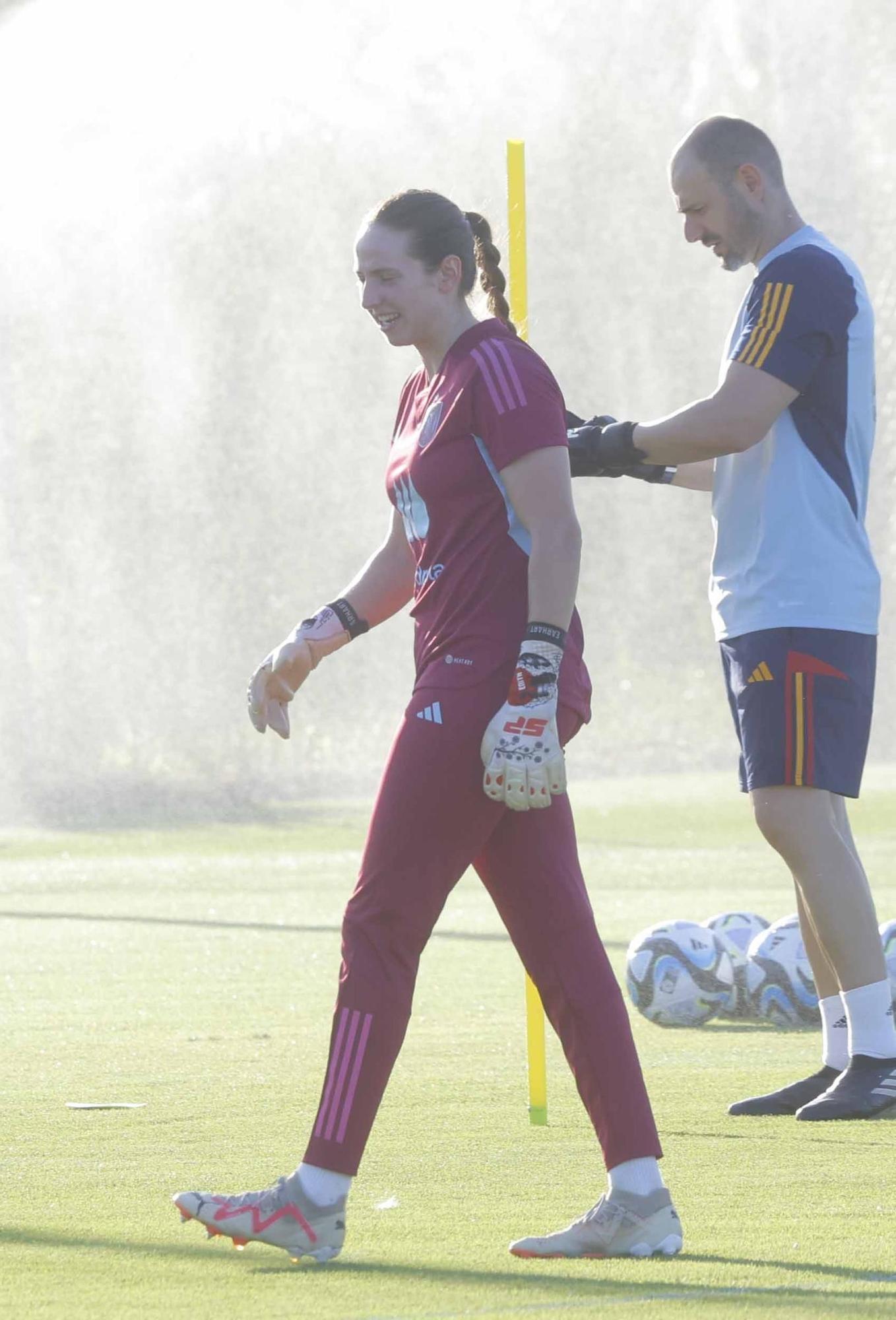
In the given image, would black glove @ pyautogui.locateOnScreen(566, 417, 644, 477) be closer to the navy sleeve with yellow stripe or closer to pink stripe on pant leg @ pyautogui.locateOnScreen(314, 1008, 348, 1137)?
the navy sleeve with yellow stripe

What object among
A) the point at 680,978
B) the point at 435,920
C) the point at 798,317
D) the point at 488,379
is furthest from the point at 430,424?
the point at 680,978

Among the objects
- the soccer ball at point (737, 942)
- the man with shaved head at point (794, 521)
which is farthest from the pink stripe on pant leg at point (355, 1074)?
the soccer ball at point (737, 942)

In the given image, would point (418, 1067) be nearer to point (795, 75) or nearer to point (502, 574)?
point (502, 574)

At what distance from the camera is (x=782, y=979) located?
5738 millimetres

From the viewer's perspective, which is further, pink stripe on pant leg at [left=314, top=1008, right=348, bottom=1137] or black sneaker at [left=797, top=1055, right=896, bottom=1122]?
black sneaker at [left=797, top=1055, right=896, bottom=1122]

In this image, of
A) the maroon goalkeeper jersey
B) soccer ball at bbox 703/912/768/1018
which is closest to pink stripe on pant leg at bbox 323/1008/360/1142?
the maroon goalkeeper jersey

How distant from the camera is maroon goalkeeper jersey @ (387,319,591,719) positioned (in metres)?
2.97

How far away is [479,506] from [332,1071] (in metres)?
0.78

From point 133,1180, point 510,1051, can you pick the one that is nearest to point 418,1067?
point 510,1051

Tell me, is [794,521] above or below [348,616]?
above

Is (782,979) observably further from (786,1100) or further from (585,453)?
(585,453)

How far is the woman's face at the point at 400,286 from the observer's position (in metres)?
3.10

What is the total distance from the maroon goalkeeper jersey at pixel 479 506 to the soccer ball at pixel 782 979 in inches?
110

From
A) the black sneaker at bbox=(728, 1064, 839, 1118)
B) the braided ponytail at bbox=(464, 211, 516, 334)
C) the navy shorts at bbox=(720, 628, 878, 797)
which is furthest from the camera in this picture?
the black sneaker at bbox=(728, 1064, 839, 1118)
